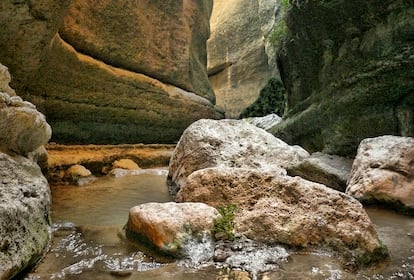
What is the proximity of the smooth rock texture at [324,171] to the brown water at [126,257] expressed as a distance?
3.80 ft

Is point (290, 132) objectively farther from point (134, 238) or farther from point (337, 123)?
point (134, 238)

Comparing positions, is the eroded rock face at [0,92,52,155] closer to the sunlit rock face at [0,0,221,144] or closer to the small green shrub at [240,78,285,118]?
the sunlit rock face at [0,0,221,144]

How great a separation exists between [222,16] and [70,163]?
701 inches

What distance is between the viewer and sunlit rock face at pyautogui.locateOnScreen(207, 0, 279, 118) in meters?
19.4

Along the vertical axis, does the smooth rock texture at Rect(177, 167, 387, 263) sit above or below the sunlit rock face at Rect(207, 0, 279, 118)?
below

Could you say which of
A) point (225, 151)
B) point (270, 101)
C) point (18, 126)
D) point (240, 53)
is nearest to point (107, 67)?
point (225, 151)

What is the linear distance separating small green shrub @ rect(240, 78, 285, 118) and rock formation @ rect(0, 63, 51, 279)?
1176 centimetres

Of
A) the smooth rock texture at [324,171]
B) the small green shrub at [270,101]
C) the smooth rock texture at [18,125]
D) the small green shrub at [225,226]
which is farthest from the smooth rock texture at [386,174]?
the small green shrub at [270,101]

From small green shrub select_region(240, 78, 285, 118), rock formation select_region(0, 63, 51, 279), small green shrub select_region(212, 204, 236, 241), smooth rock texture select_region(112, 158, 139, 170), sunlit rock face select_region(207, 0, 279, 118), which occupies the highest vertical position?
sunlit rock face select_region(207, 0, 279, 118)

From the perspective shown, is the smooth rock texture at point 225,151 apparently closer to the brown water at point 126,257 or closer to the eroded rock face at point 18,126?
the brown water at point 126,257

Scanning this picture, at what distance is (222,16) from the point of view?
2231cm

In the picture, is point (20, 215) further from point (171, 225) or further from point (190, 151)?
point (190, 151)

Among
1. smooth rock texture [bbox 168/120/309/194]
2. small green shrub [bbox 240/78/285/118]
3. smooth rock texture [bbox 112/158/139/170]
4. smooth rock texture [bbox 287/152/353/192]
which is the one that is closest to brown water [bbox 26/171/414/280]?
smooth rock texture [bbox 287/152/353/192]

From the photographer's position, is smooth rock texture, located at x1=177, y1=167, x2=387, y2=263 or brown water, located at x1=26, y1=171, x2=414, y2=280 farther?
smooth rock texture, located at x1=177, y1=167, x2=387, y2=263
